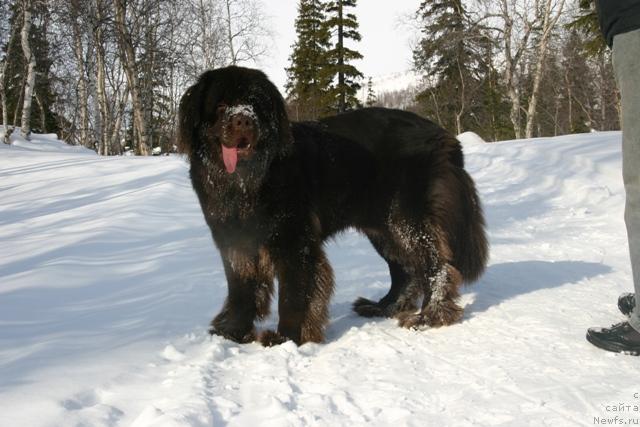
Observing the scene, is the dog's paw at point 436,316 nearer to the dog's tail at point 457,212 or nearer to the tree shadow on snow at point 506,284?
the tree shadow on snow at point 506,284

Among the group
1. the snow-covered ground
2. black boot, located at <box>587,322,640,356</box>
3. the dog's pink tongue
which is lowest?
the snow-covered ground

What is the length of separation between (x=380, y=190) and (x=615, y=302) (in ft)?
5.59

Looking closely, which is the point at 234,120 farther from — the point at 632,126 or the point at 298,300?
the point at 632,126

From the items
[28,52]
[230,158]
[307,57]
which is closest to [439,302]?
[230,158]

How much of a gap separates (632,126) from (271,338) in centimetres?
216

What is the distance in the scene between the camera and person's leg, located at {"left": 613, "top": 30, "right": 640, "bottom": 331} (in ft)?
7.20

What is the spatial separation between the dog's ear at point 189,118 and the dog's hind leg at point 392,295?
1.42 meters

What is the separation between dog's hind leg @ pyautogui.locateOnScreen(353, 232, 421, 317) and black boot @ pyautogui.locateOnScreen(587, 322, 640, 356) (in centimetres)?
121

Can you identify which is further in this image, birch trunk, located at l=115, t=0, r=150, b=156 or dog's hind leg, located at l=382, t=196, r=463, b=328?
birch trunk, located at l=115, t=0, r=150, b=156

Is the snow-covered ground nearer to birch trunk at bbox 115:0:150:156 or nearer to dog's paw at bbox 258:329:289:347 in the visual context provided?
dog's paw at bbox 258:329:289:347

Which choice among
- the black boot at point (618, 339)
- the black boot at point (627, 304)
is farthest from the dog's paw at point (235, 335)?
the black boot at point (627, 304)

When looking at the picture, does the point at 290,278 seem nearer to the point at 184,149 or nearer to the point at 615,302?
the point at 184,149

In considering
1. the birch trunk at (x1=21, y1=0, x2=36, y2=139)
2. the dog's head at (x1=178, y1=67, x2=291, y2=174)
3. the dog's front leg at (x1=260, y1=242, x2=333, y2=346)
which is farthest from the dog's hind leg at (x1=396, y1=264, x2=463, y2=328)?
the birch trunk at (x1=21, y1=0, x2=36, y2=139)

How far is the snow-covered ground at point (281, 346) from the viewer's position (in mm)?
1782
